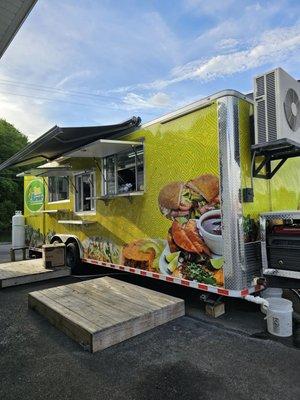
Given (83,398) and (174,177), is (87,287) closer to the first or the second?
(174,177)

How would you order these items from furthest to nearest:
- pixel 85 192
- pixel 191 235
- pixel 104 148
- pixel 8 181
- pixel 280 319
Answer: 1. pixel 8 181
2. pixel 85 192
3. pixel 104 148
4. pixel 191 235
5. pixel 280 319

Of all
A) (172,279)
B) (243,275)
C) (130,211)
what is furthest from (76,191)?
(243,275)

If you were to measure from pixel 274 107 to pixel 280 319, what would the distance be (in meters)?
2.60

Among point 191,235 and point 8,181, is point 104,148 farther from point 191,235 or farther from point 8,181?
point 8,181

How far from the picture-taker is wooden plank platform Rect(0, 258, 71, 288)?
689 centimetres

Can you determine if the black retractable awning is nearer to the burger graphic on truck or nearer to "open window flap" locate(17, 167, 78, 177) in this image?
"open window flap" locate(17, 167, 78, 177)

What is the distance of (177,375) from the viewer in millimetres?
3193

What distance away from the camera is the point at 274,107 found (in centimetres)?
425

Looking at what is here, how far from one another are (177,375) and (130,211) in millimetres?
3297

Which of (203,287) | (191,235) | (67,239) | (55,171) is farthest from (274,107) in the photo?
(67,239)

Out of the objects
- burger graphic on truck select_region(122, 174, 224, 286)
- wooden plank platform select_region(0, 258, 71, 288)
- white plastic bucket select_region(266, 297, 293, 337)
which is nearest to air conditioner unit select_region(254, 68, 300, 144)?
burger graphic on truck select_region(122, 174, 224, 286)

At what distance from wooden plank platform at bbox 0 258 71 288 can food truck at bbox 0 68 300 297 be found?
1453mm

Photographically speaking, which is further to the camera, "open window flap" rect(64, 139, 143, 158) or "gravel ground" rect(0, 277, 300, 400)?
"open window flap" rect(64, 139, 143, 158)

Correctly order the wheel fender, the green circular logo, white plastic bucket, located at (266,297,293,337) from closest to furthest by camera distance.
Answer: white plastic bucket, located at (266,297,293,337), the wheel fender, the green circular logo
